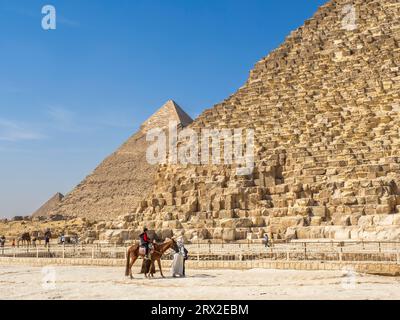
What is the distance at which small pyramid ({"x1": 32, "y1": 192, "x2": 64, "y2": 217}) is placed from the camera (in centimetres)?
9331

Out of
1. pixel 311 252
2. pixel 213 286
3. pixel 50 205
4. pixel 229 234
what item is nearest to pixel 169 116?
pixel 50 205

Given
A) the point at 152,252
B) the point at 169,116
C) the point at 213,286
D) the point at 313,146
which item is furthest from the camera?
the point at 169,116

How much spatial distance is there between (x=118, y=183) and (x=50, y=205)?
44.4 ft

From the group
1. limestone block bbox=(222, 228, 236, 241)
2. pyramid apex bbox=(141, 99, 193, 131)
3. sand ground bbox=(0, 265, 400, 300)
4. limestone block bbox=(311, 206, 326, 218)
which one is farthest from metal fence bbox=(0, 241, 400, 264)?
pyramid apex bbox=(141, 99, 193, 131)

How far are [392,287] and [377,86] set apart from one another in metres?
19.4

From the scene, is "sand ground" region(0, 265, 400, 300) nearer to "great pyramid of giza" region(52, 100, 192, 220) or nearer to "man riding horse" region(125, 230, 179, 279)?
"man riding horse" region(125, 230, 179, 279)

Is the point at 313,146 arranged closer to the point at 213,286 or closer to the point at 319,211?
the point at 319,211

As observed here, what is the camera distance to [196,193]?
27.7 m

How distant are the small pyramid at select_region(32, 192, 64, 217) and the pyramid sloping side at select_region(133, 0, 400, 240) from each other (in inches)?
2458

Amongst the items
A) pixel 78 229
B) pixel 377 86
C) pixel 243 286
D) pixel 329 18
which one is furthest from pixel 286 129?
pixel 78 229

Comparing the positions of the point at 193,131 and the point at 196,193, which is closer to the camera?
the point at 196,193

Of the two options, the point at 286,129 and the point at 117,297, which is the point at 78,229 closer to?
the point at 286,129

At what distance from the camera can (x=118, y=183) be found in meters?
88.9

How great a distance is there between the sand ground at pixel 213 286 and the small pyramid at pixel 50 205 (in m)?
79.9
